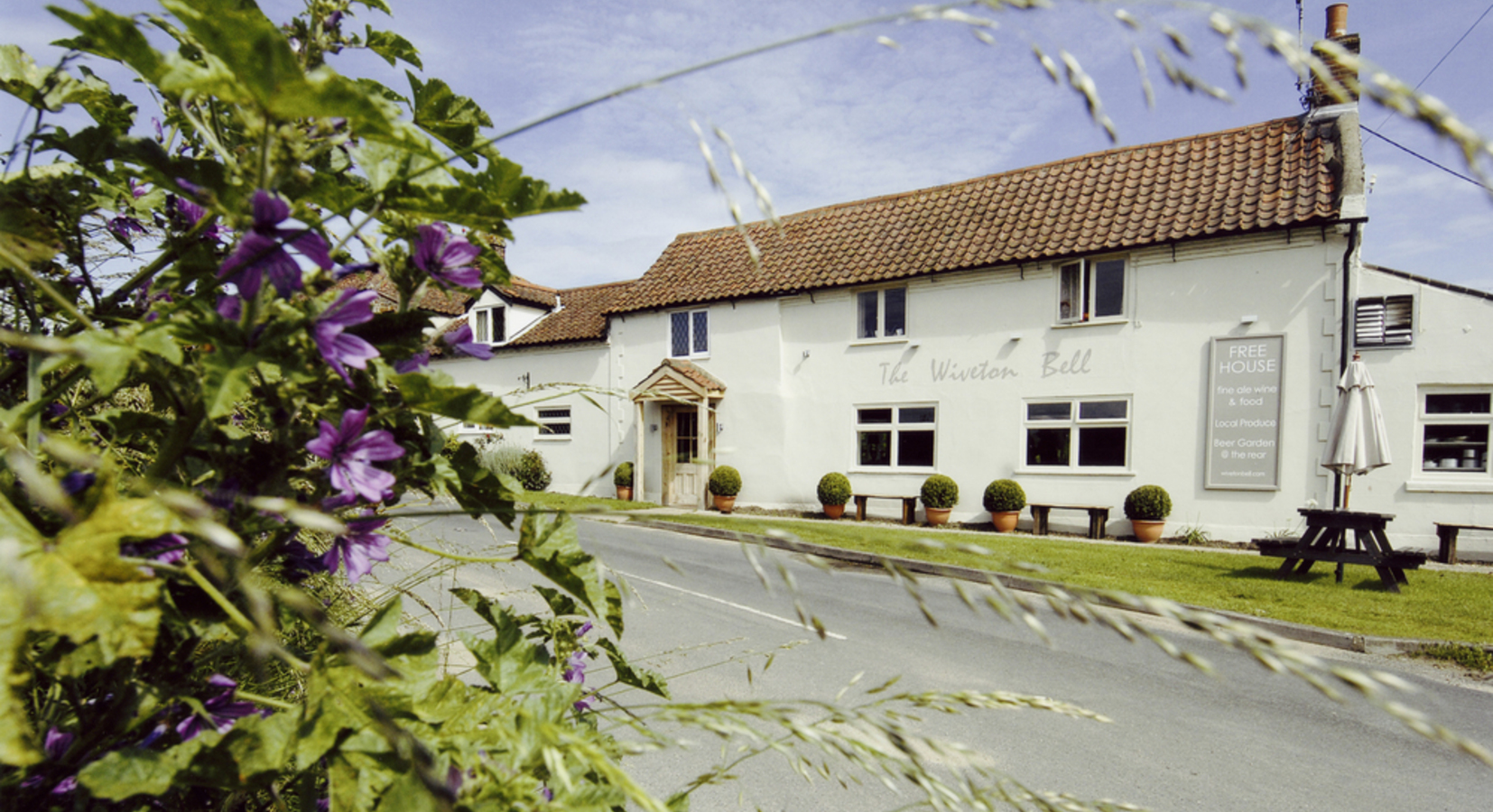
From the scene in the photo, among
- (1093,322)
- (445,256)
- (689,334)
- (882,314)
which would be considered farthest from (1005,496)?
(445,256)

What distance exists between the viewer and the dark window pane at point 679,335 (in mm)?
19562

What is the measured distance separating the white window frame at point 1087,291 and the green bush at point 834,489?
5.67 m

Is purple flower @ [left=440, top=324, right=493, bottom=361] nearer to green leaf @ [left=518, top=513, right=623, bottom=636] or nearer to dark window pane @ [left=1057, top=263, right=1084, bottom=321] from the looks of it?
green leaf @ [left=518, top=513, right=623, bottom=636]

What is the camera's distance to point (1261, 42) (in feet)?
2.32

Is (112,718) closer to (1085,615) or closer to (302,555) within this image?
(302,555)

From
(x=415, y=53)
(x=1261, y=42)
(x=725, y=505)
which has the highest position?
(x=415, y=53)

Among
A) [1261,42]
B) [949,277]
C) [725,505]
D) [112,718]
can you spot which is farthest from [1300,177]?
[112,718]

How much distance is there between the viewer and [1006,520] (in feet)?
47.8

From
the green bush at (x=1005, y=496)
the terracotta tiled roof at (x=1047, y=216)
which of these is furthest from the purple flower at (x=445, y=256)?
the green bush at (x=1005, y=496)

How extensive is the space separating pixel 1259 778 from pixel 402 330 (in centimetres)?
502

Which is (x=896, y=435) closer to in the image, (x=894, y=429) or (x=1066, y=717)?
(x=894, y=429)

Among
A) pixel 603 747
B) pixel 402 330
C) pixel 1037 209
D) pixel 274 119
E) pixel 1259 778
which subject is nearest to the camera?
pixel 274 119

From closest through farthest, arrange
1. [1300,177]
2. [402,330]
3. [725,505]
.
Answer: [402,330] → [1300,177] → [725,505]

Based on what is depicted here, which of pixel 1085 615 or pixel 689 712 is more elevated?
pixel 1085 615
